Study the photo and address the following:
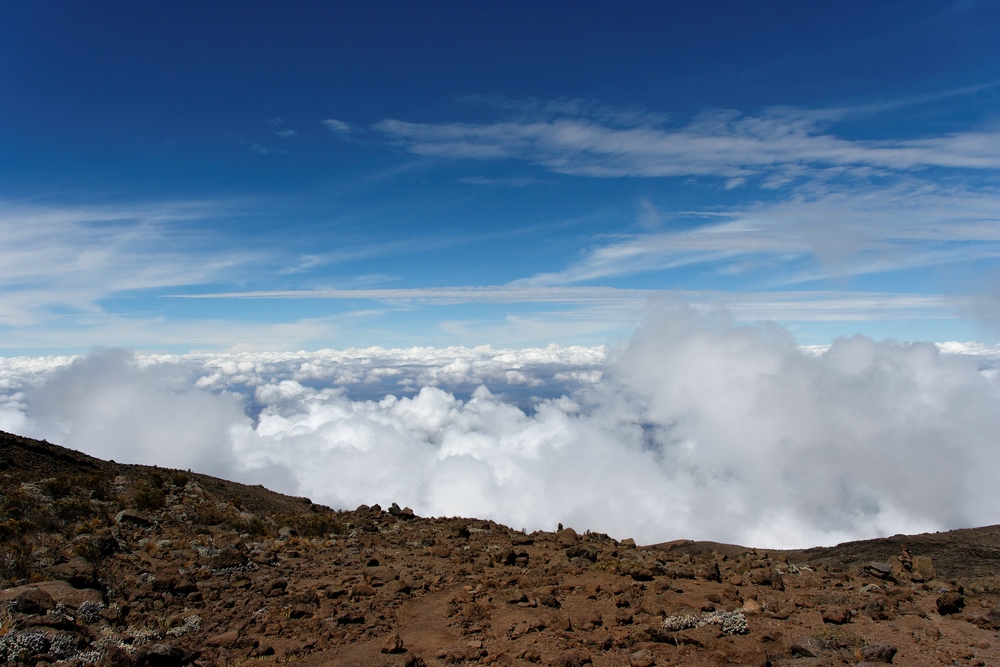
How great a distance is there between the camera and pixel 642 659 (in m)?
7.63

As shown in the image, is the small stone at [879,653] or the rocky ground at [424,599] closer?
the small stone at [879,653]

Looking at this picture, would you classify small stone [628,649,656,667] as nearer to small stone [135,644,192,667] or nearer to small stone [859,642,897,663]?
small stone [859,642,897,663]

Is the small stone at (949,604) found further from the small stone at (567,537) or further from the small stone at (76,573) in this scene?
the small stone at (76,573)

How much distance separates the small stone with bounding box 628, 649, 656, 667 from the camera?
7551mm

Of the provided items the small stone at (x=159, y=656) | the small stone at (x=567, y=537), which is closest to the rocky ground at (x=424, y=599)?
the small stone at (x=159, y=656)

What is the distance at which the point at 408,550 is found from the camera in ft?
51.7

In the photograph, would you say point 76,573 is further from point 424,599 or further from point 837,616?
point 837,616

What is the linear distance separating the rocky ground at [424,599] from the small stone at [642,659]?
1.1 inches

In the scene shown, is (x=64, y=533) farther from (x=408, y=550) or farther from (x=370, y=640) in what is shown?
(x=370, y=640)

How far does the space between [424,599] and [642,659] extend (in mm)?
5258

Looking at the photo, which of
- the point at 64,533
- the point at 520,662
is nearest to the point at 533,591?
the point at 520,662

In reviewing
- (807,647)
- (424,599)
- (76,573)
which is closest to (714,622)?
(807,647)

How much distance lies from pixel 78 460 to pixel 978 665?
3071 centimetres

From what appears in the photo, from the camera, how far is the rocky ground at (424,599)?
8.01 metres
